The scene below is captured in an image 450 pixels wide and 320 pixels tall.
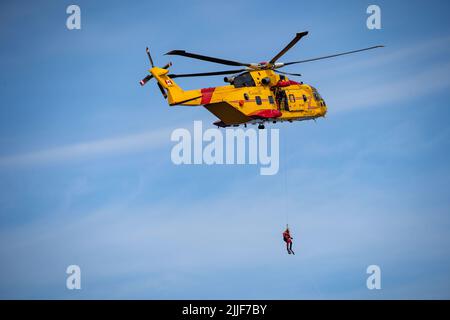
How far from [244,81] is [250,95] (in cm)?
118

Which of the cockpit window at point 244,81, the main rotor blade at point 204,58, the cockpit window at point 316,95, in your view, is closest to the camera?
the main rotor blade at point 204,58

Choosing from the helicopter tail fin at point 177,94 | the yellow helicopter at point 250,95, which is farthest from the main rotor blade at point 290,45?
the helicopter tail fin at point 177,94

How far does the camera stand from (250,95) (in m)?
69.5

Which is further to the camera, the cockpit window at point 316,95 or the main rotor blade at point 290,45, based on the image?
the cockpit window at point 316,95

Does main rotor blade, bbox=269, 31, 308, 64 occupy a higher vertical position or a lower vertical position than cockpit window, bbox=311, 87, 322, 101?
higher

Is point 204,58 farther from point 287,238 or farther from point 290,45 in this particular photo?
point 287,238

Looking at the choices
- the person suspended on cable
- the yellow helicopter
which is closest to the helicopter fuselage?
the yellow helicopter

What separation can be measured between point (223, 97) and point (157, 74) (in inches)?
163

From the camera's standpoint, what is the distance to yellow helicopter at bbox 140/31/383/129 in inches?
2702

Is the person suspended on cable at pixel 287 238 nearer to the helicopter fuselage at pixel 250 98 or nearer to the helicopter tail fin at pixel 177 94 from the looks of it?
the helicopter fuselage at pixel 250 98

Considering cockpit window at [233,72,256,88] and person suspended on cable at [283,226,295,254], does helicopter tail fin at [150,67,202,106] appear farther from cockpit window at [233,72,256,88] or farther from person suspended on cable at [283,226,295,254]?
person suspended on cable at [283,226,295,254]

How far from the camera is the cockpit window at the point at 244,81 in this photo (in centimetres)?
6981
